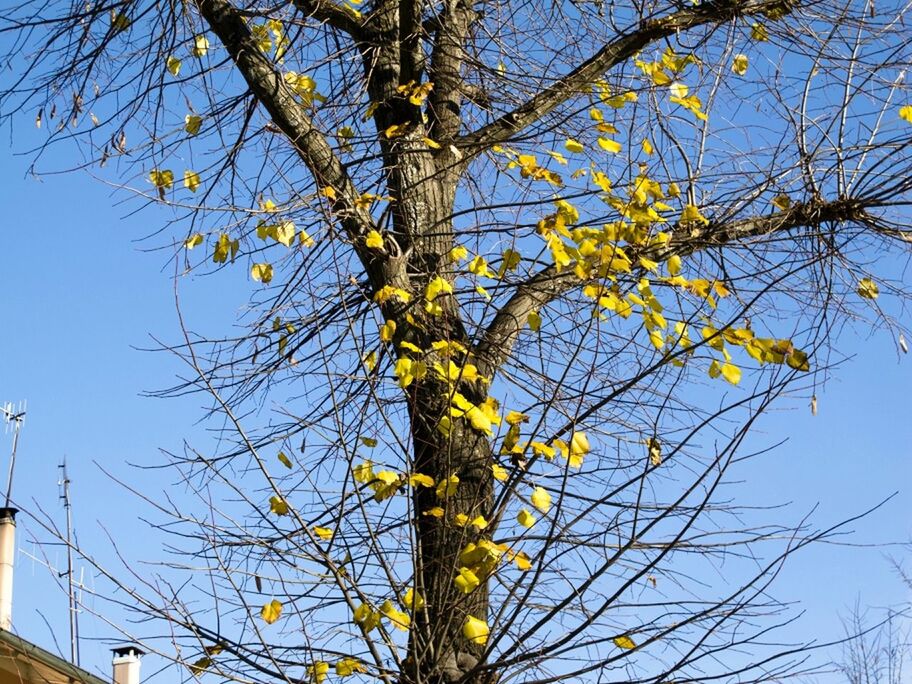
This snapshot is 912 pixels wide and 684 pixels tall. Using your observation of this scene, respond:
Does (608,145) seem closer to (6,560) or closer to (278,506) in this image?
(278,506)

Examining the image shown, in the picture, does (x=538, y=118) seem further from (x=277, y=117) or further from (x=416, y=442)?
(x=416, y=442)

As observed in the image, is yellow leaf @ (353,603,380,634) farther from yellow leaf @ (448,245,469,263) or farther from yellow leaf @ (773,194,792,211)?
yellow leaf @ (773,194,792,211)

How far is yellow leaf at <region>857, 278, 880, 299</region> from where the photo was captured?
456 centimetres

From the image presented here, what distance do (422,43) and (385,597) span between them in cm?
228

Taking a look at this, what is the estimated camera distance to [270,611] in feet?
11.0

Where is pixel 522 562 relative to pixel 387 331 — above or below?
below

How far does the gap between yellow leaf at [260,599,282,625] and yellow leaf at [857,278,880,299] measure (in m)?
2.78

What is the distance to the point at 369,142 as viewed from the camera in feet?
14.4

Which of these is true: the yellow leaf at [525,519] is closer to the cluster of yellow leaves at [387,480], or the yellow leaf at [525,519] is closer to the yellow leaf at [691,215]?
the cluster of yellow leaves at [387,480]

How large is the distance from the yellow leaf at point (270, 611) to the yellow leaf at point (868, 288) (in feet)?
9.11

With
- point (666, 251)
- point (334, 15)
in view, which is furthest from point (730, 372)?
point (334, 15)

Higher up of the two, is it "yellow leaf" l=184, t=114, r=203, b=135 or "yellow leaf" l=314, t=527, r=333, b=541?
"yellow leaf" l=184, t=114, r=203, b=135

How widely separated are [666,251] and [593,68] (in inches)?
36.6

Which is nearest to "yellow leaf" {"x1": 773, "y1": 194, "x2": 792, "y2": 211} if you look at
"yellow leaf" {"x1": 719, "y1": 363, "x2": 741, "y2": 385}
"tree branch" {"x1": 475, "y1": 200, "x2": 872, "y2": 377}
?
"tree branch" {"x1": 475, "y1": 200, "x2": 872, "y2": 377}
